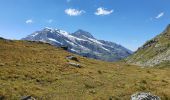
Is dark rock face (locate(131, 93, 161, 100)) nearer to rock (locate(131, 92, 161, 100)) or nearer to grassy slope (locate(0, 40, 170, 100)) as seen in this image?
rock (locate(131, 92, 161, 100))

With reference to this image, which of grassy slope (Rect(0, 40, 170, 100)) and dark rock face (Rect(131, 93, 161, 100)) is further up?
grassy slope (Rect(0, 40, 170, 100))

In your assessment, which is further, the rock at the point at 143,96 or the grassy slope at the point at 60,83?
the grassy slope at the point at 60,83

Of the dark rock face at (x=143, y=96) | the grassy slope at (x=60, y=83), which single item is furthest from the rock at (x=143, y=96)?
the grassy slope at (x=60, y=83)

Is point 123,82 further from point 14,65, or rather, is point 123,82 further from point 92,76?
point 14,65

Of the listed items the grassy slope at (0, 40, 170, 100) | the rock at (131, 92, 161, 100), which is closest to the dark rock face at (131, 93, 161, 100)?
the rock at (131, 92, 161, 100)

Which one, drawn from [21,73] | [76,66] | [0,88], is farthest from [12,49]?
[0,88]

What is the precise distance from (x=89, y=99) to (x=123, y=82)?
12.8 m

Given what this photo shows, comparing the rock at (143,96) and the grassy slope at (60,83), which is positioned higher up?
the grassy slope at (60,83)

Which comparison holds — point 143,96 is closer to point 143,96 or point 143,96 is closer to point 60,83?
point 143,96

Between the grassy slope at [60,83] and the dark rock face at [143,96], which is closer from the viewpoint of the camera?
the dark rock face at [143,96]

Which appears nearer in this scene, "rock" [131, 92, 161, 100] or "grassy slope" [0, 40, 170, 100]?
"rock" [131, 92, 161, 100]

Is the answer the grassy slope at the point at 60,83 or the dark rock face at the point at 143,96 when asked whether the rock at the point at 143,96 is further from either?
the grassy slope at the point at 60,83

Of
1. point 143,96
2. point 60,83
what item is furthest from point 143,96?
point 60,83

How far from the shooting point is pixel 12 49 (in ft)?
221
